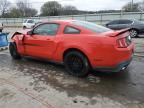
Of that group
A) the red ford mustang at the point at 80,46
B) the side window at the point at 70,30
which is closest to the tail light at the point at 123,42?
the red ford mustang at the point at 80,46

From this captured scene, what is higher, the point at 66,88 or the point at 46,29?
the point at 46,29

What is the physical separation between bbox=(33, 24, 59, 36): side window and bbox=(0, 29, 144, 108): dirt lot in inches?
42.0

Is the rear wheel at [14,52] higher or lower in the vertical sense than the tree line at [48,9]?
lower

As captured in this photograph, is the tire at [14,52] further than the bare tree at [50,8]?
No

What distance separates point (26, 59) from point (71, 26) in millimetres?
2700

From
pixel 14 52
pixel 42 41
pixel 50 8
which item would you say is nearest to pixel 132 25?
pixel 14 52

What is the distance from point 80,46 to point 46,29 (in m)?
1.52

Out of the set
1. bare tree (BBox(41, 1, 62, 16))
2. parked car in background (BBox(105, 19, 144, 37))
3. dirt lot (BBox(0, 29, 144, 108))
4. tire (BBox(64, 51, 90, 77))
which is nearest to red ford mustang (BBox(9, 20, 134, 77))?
tire (BBox(64, 51, 90, 77))

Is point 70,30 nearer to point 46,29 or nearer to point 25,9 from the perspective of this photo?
point 46,29

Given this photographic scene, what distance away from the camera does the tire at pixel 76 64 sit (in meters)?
4.86

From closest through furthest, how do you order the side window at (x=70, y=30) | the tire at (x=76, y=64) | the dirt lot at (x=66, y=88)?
the dirt lot at (x=66, y=88) < the tire at (x=76, y=64) < the side window at (x=70, y=30)

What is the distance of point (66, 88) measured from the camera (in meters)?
4.38

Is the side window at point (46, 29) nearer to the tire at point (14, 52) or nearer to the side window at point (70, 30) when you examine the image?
the side window at point (70, 30)

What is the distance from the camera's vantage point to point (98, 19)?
94.7 feet
